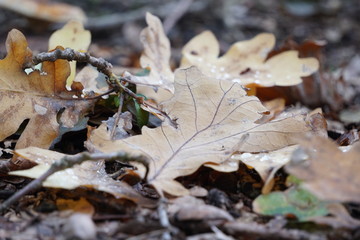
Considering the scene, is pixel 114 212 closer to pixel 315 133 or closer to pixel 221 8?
pixel 315 133

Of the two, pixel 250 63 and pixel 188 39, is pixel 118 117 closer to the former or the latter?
pixel 250 63

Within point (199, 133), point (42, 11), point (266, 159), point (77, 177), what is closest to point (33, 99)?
point (77, 177)

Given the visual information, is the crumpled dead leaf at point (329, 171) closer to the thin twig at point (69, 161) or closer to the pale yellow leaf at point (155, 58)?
the thin twig at point (69, 161)

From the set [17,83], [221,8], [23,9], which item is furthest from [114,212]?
[221,8]

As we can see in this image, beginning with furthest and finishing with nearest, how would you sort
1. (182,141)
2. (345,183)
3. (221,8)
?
(221,8), (182,141), (345,183)

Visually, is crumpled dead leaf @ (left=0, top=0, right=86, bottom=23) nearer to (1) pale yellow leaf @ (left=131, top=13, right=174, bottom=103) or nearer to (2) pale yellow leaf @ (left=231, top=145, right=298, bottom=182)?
(1) pale yellow leaf @ (left=131, top=13, right=174, bottom=103)

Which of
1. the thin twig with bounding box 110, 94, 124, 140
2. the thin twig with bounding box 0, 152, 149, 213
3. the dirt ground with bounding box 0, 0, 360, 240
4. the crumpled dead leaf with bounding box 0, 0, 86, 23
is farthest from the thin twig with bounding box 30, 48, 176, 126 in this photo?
the crumpled dead leaf with bounding box 0, 0, 86, 23
